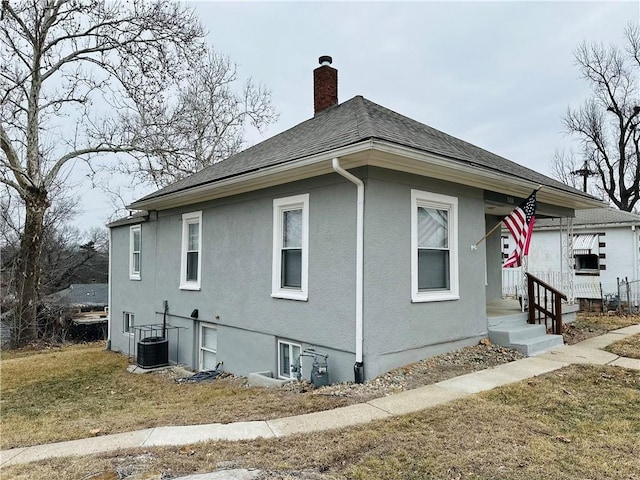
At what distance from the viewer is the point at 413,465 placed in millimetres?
3412

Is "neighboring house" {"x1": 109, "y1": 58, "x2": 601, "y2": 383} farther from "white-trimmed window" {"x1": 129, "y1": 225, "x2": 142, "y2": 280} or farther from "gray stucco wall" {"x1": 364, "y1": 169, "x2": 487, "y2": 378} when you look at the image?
"white-trimmed window" {"x1": 129, "y1": 225, "x2": 142, "y2": 280}

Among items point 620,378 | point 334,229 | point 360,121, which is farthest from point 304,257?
point 620,378

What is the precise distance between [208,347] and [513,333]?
21.7 ft

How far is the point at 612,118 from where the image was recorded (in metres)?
27.0

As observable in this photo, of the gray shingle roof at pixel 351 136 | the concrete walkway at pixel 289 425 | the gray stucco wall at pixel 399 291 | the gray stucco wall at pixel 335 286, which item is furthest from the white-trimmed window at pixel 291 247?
the concrete walkway at pixel 289 425

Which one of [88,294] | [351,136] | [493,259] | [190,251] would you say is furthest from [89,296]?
[351,136]

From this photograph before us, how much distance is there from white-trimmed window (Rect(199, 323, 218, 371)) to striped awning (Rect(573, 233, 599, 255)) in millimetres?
15004

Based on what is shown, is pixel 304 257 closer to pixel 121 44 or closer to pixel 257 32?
pixel 257 32

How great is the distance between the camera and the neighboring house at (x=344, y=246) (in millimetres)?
6250

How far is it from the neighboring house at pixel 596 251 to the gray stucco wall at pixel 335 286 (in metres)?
9.37

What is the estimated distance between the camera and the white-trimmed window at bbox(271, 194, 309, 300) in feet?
23.7

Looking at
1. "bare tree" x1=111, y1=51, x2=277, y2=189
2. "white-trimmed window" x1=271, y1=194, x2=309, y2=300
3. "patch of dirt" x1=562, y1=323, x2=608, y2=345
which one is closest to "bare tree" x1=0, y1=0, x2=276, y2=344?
"bare tree" x1=111, y1=51, x2=277, y2=189

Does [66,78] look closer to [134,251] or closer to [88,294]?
[134,251]

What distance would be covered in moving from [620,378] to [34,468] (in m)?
7.09
